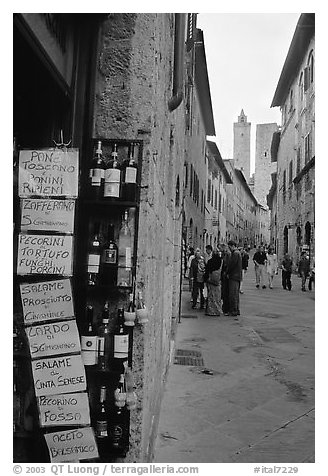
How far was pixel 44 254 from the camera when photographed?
238cm

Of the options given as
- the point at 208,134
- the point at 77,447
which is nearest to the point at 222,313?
the point at 77,447

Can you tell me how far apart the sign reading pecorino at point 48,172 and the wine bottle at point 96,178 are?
0.26 feet

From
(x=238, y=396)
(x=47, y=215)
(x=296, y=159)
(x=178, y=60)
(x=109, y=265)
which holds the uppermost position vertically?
(x=296, y=159)

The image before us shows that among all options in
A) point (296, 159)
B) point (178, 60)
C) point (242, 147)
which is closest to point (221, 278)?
point (178, 60)

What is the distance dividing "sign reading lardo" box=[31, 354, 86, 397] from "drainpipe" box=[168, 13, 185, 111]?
2.28 metres

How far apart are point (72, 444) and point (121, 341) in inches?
22.1

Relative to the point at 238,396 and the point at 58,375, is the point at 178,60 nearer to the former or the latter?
the point at 58,375

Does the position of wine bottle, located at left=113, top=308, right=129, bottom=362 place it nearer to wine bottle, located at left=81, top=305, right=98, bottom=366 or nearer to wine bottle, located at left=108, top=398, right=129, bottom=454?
wine bottle, located at left=81, top=305, right=98, bottom=366

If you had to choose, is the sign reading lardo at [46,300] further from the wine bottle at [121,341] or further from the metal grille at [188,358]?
the metal grille at [188,358]

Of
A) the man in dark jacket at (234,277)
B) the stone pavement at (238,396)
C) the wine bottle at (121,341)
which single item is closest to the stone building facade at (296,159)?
the man in dark jacket at (234,277)

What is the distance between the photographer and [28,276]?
238 cm

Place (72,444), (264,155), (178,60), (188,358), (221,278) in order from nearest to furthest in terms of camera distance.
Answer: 1. (72,444)
2. (178,60)
3. (188,358)
4. (221,278)
5. (264,155)

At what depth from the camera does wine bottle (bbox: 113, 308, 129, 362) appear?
2.41 metres
